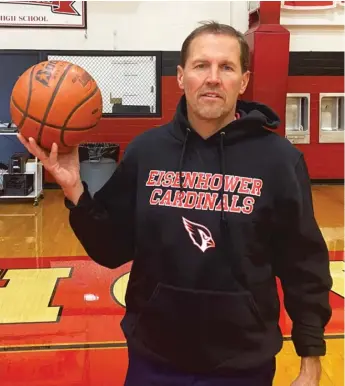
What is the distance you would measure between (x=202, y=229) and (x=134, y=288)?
283 millimetres

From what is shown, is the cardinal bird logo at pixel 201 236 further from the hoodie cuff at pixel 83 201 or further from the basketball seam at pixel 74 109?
the basketball seam at pixel 74 109

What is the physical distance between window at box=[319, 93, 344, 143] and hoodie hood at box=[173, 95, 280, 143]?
7.46 meters

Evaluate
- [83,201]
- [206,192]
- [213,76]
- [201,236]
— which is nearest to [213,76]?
[213,76]

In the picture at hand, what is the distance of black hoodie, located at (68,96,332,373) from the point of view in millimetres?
1437

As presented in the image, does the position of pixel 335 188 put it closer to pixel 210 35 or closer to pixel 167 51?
pixel 167 51

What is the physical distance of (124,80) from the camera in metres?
8.41

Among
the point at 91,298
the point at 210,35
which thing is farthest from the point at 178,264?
the point at 91,298

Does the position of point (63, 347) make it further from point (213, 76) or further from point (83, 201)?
point (213, 76)

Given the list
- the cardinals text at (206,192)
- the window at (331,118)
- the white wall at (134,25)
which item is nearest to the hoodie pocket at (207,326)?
the cardinals text at (206,192)

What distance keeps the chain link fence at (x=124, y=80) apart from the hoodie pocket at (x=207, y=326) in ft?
23.7

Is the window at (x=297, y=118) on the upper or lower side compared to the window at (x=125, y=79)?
lower

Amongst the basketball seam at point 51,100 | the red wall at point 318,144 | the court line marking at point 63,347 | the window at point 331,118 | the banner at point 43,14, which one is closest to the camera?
the basketball seam at point 51,100

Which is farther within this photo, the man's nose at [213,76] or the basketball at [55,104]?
the basketball at [55,104]

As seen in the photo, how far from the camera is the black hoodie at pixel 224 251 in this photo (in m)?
1.44
